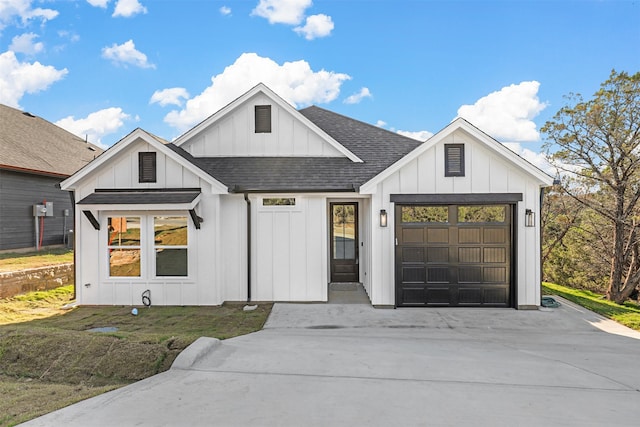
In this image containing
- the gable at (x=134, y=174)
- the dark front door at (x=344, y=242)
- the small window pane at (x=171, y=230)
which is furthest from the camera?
the dark front door at (x=344, y=242)

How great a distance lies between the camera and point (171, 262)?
346 inches

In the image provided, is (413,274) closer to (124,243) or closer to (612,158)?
(124,243)

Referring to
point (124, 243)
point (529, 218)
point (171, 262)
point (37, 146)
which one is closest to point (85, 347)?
point (171, 262)

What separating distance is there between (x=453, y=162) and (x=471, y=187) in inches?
28.8

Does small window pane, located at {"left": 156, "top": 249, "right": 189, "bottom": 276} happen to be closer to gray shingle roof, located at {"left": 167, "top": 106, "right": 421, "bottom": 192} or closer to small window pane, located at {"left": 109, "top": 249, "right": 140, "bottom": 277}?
small window pane, located at {"left": 109, "top": 249, "right": 140, "bottom": 277}

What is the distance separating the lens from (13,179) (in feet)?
46.5

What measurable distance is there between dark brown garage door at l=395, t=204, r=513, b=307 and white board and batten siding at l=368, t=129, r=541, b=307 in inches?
9.8

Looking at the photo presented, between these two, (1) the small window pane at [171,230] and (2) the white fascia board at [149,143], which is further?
(1) the small window pane at [171,230]

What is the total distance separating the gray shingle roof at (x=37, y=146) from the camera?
14.7 meters

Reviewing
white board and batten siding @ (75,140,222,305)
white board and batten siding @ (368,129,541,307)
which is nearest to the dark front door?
white board and batten siding @ (368,129,541,307)

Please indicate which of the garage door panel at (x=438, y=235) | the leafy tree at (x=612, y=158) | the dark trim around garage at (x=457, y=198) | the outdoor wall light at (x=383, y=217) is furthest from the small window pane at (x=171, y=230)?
the leafy tree at (x=612, y=158)

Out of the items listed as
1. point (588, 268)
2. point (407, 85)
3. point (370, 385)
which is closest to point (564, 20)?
point (407, 85)

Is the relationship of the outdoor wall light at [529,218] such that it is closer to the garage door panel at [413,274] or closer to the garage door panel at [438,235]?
the garage door panel at [438,235]

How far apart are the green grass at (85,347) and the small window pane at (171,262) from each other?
35.6 inches
